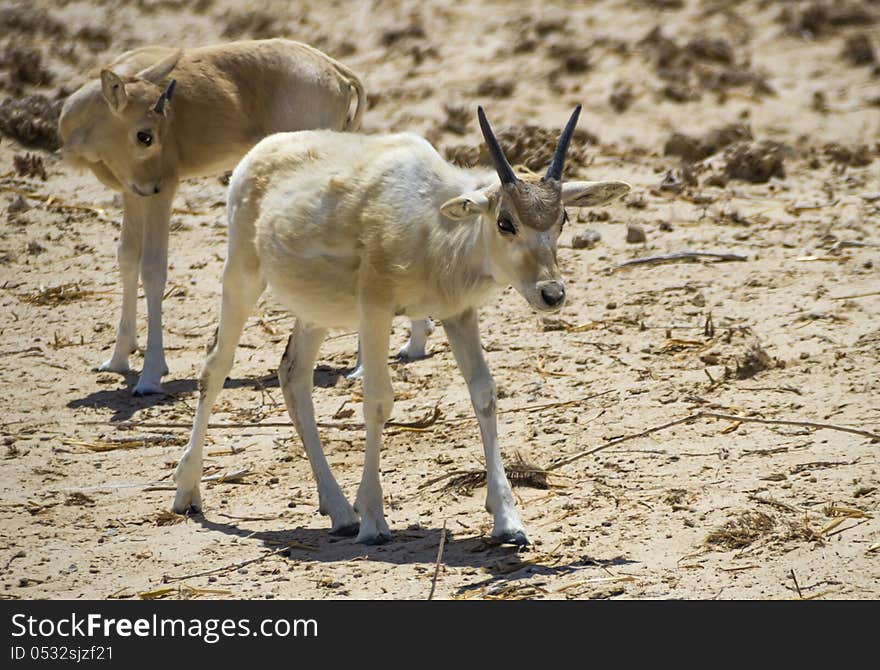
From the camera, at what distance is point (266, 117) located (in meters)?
11.6

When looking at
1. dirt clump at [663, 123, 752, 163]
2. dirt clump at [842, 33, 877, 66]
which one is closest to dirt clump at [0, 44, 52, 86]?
dirt clump at [663, 123, 752, 163]

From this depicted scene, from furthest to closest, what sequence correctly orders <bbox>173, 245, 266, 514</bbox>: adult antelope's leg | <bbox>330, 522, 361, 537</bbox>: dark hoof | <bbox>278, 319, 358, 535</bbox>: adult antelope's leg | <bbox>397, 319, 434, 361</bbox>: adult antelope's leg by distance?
1. <bbox>397, 319, 434, 361</bbox>: adult antelope's leg
2. <bbox>173, 245, 266, 514</bbox>: adult antelope's leg
3. <bbox>278, 319, 358, 535</bbox>: adult antelope's leg
4. <bbox>330, 522, 361, 537</bbox>: dark hoof

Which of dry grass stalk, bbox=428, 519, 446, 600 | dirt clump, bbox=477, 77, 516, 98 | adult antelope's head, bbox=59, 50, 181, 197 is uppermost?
adult antelope's head, bbox=59, 50, 181, 197

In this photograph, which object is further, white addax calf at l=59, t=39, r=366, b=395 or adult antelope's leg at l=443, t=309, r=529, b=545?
white addax calf at l=59, t=39, r=366, b=395

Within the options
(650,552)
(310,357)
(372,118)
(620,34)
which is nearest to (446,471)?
(310,357)

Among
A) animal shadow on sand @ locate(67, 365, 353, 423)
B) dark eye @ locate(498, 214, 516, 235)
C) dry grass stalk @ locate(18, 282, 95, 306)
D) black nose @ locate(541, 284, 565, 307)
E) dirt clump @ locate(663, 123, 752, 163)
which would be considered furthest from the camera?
dirt clump @ locate(663, 123, 752, 163)

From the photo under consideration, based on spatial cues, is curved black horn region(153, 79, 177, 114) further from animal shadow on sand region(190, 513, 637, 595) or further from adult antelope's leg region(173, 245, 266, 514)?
animal shadow on sand region(190, 513, 637, 595)

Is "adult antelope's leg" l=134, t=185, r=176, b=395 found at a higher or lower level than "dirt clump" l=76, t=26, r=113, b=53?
higher

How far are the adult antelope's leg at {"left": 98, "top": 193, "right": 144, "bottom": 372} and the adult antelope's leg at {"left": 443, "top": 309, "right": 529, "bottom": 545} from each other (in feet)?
15.3

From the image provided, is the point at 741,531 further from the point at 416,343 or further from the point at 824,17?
the point at 824,17

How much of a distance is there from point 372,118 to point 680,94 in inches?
158

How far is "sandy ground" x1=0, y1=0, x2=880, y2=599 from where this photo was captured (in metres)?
7.22

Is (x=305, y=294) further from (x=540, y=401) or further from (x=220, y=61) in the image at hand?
(x=220, y=61)

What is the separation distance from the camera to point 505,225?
7.02 metres
